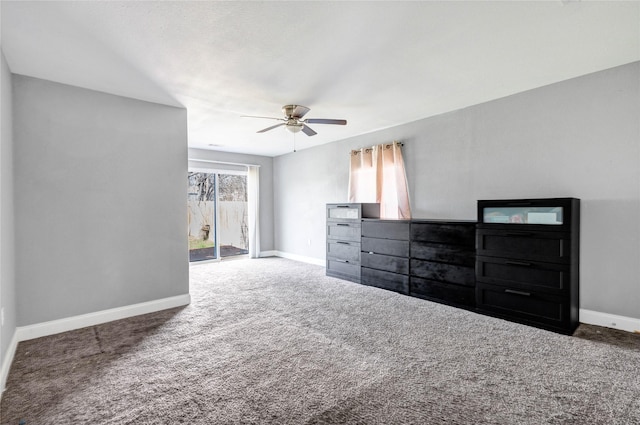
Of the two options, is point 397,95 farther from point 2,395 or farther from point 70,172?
point 2,395

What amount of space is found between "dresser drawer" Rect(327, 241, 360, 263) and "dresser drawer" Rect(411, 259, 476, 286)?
105 cm

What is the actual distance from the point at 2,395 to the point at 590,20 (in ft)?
15.8

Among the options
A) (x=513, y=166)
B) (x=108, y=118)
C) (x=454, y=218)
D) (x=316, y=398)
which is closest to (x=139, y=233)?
(x=108, y=118)

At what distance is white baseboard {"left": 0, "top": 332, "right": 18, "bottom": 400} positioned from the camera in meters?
2.04

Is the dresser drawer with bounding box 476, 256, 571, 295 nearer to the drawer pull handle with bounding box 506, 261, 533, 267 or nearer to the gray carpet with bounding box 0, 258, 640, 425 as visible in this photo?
the drawer pull handle with bounding box 506, 261, 533, 267

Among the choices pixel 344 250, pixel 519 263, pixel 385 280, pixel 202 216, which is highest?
pixel 202 216

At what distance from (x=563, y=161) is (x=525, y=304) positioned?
1.61 m

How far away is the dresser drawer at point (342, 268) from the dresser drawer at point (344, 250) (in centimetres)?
7

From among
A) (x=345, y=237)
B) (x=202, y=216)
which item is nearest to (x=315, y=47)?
(x=345, y=237)

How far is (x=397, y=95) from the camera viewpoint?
11.6 feet

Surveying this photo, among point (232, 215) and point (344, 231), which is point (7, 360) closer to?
point (344, 231)

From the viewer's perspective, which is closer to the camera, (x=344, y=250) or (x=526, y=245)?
(x=526, y=245)

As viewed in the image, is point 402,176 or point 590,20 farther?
point 402,176

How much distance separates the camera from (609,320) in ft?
9.53
